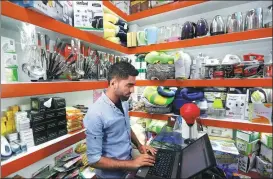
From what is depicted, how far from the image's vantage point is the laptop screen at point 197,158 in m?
0.74

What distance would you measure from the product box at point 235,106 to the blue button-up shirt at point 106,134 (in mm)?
1065

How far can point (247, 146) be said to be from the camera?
1460 mm

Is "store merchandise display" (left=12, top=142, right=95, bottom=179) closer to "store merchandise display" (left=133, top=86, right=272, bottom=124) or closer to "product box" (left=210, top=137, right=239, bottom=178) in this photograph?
"store merchandise display" (left=133, top=86, right=272, bottom=124)

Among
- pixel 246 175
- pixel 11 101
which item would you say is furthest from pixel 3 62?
pixel 246 175

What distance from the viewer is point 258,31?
4.53ft

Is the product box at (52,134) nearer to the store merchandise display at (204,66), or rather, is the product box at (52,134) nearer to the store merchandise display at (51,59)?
the store merchandise display at (51,59)

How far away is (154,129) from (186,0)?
148cm

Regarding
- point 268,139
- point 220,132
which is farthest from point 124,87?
point 268,139

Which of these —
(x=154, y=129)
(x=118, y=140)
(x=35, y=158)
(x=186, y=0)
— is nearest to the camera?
(x=35, y=158)

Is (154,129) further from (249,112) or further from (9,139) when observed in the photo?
(9,139)

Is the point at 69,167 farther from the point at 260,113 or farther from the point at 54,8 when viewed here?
the point at 260,113

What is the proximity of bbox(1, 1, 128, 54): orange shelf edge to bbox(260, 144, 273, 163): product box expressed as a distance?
1849 mm

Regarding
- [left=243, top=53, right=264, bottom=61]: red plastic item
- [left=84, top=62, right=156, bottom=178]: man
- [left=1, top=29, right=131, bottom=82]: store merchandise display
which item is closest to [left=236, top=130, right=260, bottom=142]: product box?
[left=243, top=53, right=264, bottom=61]: red plastic item

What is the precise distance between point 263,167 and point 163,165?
1.03 meters
